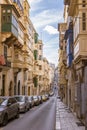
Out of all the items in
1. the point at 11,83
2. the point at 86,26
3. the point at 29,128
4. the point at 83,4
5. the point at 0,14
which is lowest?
the point at 29,128

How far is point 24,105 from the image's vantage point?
29.7 metres

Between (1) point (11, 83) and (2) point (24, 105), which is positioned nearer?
(2) point (24, 105)

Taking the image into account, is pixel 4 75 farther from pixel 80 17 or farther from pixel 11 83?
pixel 80 17

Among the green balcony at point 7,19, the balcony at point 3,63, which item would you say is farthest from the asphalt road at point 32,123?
the green balcony at point 7,19

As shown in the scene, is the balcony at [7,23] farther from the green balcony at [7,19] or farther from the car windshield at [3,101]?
the car windshield at [3,101]

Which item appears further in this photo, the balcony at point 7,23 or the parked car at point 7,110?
the balcony at point 7,23

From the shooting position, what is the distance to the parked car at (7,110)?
720 inches

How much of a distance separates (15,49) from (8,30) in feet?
38.4

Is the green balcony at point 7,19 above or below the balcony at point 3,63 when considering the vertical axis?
above

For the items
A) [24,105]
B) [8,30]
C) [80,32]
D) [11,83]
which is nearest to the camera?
[80,32]

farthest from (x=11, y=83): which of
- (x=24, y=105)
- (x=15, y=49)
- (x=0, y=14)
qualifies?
(x=24, y=105)

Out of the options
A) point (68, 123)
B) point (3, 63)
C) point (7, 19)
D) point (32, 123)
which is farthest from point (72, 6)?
point (7, 19)

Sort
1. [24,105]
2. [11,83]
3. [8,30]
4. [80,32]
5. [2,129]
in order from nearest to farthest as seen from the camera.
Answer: [2,129], [80,32], [24,105], [8,30], [11,83]

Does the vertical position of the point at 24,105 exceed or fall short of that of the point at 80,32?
it falls short
